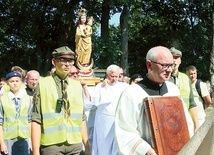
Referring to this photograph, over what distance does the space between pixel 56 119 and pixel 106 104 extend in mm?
3005

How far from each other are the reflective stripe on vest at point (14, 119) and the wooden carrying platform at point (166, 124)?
2.98 meters

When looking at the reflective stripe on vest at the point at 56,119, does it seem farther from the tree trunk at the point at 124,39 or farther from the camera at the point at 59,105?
the tree trunk at the point at 124,39

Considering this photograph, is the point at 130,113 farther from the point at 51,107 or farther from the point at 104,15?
the point at 104,15

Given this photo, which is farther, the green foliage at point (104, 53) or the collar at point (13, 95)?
the green foliage at point (104, 53)

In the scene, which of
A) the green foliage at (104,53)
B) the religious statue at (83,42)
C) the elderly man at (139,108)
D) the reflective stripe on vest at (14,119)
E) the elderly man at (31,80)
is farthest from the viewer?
the green foliage at (104,53)

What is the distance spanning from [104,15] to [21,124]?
59.5 ft

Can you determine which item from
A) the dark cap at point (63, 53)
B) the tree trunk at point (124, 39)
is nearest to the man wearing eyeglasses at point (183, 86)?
the dark cap at point (63, 53)

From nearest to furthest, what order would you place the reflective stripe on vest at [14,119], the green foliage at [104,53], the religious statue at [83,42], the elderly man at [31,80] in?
the reflective stripe on vest at [14,119] < the elderly man at [31,80] < the religious statue at [83,42] < the green foliage at [104,53]

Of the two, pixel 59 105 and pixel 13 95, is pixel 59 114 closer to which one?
pixel 59 105

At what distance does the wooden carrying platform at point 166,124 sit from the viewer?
351 centimetres

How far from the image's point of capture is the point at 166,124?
3.59 m

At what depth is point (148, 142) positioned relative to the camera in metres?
3.63

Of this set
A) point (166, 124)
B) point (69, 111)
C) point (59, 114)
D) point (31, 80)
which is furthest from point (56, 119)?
point (31, 80)

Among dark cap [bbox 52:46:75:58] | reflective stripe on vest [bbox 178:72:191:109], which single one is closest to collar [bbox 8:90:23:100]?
dark cap [bbox 52:46:75:58]
